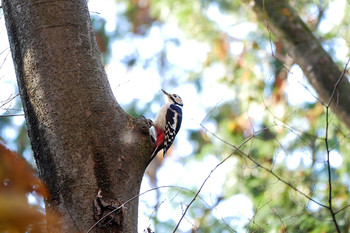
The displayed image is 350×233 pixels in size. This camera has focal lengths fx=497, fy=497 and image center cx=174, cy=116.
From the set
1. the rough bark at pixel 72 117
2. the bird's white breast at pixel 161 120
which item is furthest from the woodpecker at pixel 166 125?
the rough bark at pixel 72 117

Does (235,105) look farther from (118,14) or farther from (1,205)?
(1,205)

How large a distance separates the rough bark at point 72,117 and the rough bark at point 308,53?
2389 mm

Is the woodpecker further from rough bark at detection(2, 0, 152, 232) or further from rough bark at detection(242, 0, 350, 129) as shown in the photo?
rough bark at detection(2, 0, 152, 232)

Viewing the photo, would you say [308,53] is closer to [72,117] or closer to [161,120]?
[161,120]

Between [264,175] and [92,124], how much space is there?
6.05 meters

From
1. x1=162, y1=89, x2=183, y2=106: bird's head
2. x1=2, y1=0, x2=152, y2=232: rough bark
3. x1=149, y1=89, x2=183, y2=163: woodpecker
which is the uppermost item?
x1=162, y1=89, x2=183, y2=106: bird's head

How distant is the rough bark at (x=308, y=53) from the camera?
4404 millimetres

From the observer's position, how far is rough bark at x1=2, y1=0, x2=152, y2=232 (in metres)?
1.99

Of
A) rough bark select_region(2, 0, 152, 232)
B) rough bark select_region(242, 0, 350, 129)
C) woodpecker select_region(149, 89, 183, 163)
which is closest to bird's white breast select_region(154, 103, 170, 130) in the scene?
woodpecker select_region(149, 89, 183, 163)

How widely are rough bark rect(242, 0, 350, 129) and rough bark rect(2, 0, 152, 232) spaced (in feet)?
→ 7.84

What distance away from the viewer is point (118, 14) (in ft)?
47.0

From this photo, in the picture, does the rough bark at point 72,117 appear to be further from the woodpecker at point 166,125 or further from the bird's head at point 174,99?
the bird's head at point 174,99

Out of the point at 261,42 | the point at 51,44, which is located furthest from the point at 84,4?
the point at 261,42

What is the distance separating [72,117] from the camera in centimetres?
213
